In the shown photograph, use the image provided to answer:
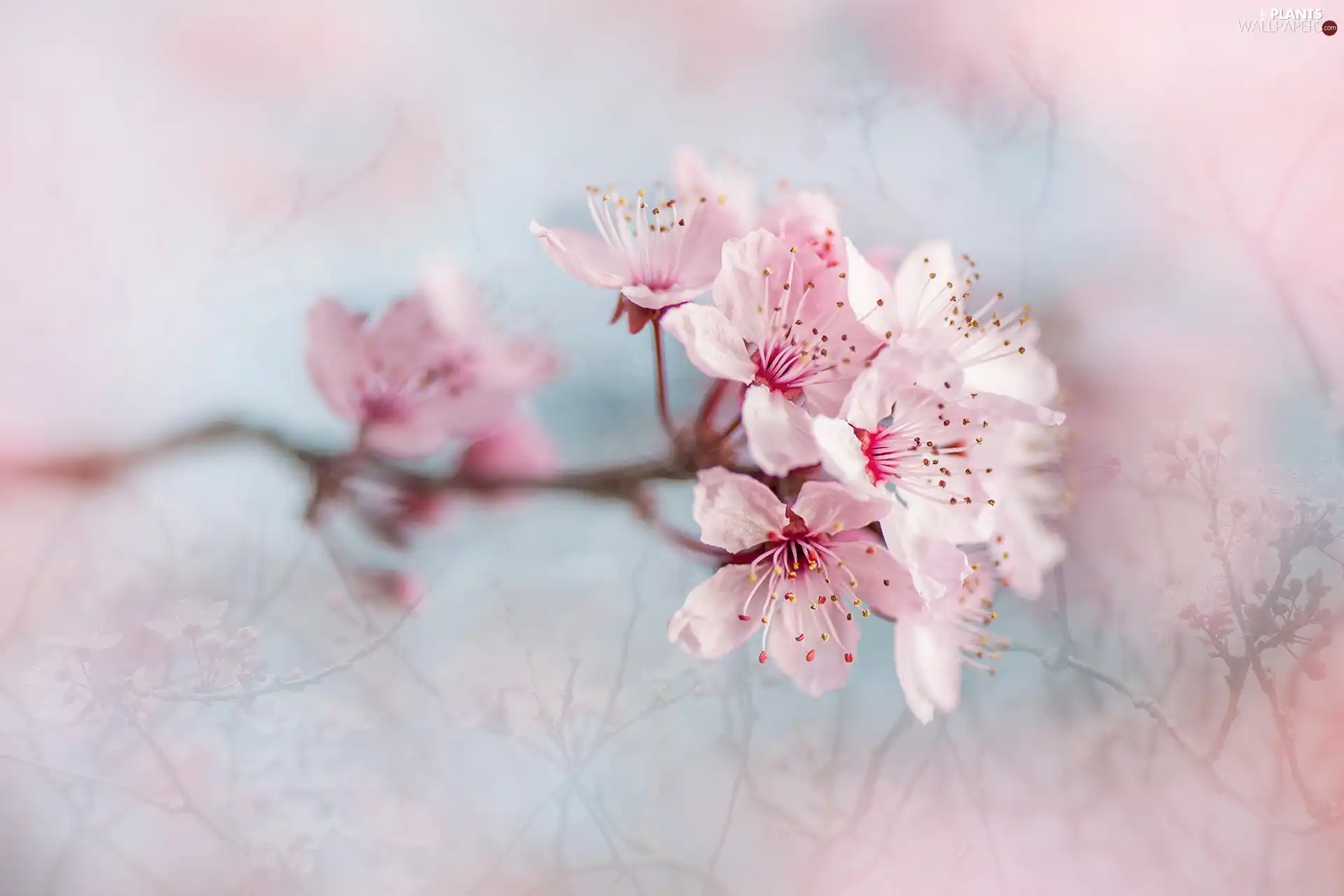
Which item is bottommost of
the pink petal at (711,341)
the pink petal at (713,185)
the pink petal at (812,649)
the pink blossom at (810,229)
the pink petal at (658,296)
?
the pink petal at (812,649)

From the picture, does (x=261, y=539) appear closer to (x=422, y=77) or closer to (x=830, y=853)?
(x=422, y=77)

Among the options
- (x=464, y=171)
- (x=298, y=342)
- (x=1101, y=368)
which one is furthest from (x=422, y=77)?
(x=1101, y=368)

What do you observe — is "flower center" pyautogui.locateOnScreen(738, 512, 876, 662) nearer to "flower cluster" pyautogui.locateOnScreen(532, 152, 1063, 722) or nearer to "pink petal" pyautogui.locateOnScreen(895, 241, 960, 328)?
"flower cluster" pyautogui.locateOnScreen(532, 152, 1063, 722)

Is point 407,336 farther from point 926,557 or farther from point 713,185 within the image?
point 926,557

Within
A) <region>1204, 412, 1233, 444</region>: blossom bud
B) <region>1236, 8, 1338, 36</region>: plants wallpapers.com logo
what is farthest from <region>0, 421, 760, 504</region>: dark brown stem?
<region>1236, 8, 1338, 36</region>: plants wallpapers.com logo

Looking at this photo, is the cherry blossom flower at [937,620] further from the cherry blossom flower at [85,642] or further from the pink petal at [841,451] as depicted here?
the cherry blossom flower at [85,642]

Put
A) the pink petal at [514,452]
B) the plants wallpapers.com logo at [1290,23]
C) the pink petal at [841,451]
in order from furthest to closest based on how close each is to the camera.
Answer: the plants wallpapers.com logo at [1290,23] → the pink petal at [514,452] → the pink petal at [841,451]

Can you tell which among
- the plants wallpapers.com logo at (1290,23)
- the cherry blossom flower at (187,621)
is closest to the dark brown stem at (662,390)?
the cherry blossom flower at (187,621)
